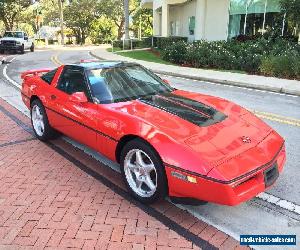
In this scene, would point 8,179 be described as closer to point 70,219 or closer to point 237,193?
point 70,219

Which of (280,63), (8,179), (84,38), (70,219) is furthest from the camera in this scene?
(84,38)

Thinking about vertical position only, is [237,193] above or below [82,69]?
below

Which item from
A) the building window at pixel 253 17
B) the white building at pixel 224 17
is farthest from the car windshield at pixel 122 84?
the building window at pixel 253 17

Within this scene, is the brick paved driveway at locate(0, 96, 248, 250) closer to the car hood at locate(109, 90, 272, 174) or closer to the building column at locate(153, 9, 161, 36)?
the car hood at locate(109, 90, 272, 174)

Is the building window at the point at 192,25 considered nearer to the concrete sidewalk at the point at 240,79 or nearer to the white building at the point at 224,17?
the white building at the point at 224,17

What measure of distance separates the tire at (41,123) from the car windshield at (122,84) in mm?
1419

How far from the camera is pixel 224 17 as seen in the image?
24641 millimetres

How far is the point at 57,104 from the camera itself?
5605 millimetres

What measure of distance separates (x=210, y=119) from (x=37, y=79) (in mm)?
3539

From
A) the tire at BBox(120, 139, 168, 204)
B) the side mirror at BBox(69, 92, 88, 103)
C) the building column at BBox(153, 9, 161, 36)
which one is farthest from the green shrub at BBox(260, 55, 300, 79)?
the building column at BBox(153, 9, 161, 36)

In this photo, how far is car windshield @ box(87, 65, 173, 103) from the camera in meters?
4.93

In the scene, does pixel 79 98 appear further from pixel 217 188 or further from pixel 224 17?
pixel 224 17

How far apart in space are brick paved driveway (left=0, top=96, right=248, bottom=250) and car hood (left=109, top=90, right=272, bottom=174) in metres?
0.79

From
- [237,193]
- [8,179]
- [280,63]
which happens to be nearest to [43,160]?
[8,179]
